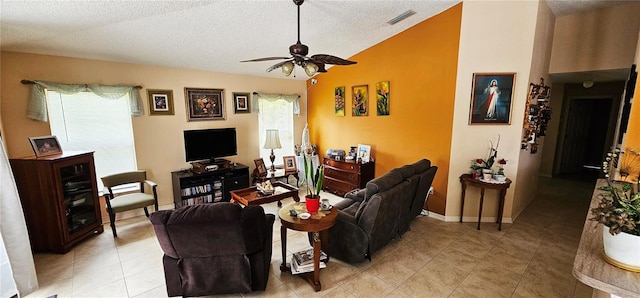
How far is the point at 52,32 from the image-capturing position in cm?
270

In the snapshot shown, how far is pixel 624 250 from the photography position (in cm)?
107

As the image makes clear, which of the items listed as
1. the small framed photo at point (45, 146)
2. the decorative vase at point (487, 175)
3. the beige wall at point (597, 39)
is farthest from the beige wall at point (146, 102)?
the beige wall at point (597, 39)

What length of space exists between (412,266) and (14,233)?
12.5ft

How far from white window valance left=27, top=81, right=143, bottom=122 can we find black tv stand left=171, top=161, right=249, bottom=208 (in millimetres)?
1226

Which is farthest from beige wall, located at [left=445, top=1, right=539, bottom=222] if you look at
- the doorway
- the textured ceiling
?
the doorway

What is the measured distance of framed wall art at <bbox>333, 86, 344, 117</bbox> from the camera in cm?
524

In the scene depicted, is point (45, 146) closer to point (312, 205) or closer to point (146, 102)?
point (146, 102)

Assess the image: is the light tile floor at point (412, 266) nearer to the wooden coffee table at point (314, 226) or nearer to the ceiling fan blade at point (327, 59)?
the wooden coffee table at point (314, 226)

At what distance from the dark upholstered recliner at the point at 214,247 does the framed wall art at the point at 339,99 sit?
11.2 feet

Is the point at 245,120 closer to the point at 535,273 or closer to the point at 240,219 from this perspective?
the point at 240,219

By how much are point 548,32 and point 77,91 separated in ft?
22.1

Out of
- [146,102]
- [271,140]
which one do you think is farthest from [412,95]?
[146,102]

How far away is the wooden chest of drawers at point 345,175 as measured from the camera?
4.70 meters

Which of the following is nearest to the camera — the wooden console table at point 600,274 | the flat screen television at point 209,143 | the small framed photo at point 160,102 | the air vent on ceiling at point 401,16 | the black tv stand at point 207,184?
the wooden console table at point 600,274
